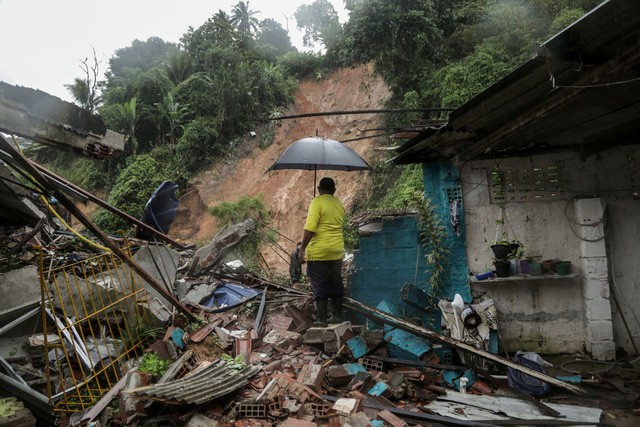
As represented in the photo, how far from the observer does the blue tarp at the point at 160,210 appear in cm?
784

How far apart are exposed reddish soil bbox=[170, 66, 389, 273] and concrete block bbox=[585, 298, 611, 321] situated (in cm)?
1203

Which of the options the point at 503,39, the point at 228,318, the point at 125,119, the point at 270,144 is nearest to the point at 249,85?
the point at 270,144

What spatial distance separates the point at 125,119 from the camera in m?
22.9

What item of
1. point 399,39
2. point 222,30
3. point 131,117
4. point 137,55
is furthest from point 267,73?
point 137,55

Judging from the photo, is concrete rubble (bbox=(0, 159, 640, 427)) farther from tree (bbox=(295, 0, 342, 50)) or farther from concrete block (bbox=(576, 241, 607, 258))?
tree (bbox=(295, 0, 342, 50))

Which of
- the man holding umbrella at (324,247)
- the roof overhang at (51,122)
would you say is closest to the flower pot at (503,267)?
the man holding umbrella at (324,247)

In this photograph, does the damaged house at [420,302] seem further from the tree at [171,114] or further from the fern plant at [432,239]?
the tree at [171,114]

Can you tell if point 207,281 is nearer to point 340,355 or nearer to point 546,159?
point 340,355

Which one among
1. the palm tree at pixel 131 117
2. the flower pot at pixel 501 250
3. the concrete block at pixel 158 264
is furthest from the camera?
the palm tree at pixel 131 117

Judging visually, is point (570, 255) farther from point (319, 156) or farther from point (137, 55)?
point (137, 55)

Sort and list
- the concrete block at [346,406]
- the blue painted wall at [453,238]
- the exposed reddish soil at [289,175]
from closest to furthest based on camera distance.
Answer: the concrete block at [346,406] < the blue painted wall at [453,238] < the exposed reddish soil at [289,175]

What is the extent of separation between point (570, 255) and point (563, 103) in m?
3.00

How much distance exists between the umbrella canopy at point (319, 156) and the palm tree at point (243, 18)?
32.6 metres

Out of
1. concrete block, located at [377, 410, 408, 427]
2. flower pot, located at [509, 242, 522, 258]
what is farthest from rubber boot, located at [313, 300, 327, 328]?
flower pot, located at [509, 242, 522, 258]
